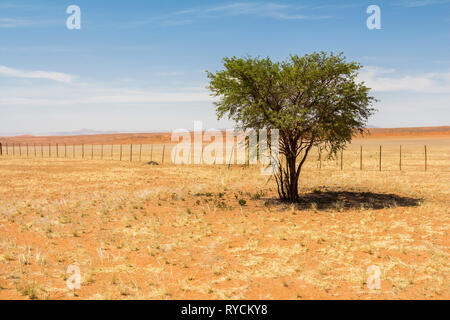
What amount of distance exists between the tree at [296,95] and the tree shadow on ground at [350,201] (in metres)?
3.04

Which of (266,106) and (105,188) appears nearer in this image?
(266,106)

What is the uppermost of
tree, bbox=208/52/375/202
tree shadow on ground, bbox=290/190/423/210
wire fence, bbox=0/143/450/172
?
tree, bbox=208/52/375/202

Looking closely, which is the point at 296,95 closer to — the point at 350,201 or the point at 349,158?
the point at 350,201

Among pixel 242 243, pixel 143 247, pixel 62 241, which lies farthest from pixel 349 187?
pixel 62 241

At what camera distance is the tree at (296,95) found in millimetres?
17734

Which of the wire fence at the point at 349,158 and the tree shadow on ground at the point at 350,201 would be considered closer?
the tree shadow on ground at the point at 350,201

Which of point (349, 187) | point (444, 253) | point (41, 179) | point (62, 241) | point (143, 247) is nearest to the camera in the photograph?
point (444, 253)

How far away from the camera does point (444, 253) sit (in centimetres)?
1111

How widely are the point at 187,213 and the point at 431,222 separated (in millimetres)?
10942

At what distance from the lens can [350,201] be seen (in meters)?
19.9

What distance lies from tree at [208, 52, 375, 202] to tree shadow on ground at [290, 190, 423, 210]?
120 inches

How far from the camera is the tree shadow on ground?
60.5 feet

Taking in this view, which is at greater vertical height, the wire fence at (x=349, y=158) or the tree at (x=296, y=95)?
the tree at (x=296, y=95)
